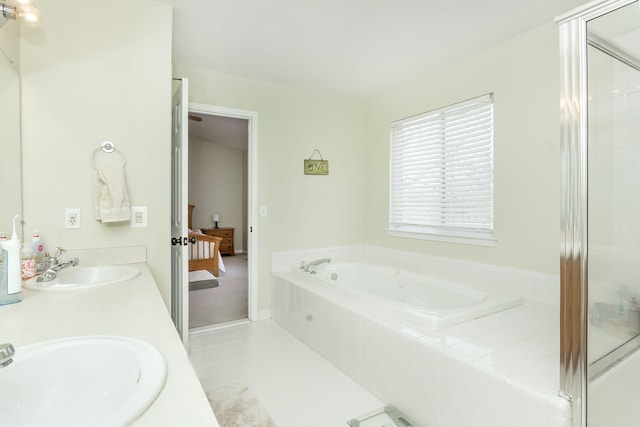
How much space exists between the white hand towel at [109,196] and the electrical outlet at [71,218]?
0.09 meters

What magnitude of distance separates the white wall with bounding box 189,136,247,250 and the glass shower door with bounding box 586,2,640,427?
24.1 ft

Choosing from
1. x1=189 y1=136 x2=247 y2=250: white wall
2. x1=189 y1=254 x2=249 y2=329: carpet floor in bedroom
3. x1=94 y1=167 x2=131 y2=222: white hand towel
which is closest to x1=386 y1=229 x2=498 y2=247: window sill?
x1=189 y1=254 x2=249 y2=329: carpet floor in bedroom

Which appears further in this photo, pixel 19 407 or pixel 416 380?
pixel 416 380

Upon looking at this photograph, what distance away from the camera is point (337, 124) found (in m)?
3.74

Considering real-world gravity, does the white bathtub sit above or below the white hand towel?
below

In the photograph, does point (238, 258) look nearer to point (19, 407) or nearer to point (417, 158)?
point (417, 158)

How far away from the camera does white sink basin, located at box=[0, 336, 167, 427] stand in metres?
0.70

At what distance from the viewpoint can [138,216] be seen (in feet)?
6.54

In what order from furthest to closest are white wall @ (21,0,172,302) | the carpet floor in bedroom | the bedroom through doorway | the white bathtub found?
the bedroom through doorway
the carpet floor in bedroom
the white bathtub
white wall @ (21,0,172,302)

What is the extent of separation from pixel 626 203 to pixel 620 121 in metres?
0.32

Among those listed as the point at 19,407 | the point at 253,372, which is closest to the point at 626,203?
the point at 19,407

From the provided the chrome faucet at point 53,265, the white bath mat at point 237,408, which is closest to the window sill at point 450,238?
the white bath mat at point 237,408

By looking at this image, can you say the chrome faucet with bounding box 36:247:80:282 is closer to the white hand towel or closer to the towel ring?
the white hand towel

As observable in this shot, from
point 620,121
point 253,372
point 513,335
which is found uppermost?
point 620,121
